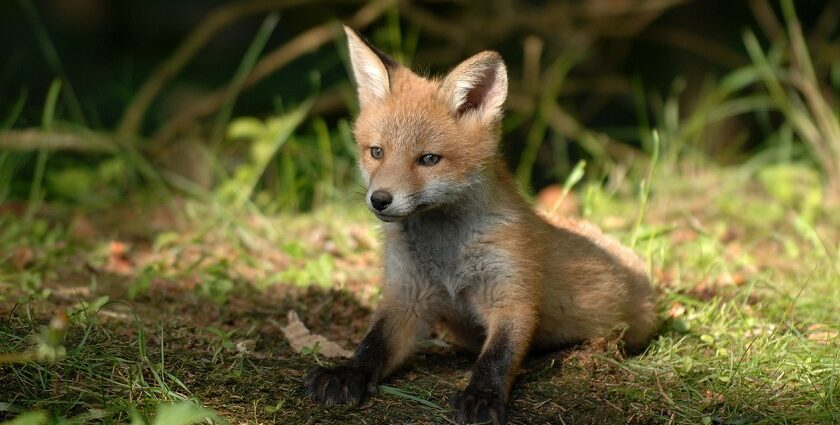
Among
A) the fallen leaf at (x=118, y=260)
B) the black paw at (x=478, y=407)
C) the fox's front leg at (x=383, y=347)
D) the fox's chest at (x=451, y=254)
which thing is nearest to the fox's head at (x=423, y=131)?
the fox's chest at (x=451, y=254)

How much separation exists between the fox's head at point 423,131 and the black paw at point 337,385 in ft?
1.97

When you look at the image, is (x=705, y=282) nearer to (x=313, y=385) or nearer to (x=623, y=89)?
(x=313, y=385)

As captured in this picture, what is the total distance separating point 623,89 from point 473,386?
570 cm

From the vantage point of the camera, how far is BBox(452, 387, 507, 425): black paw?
308cm

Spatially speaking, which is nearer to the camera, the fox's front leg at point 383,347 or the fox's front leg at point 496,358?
the fox's front leg at point 496,358

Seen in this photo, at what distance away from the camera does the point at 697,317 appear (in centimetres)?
412

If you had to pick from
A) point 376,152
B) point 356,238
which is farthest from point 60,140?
point 376,152

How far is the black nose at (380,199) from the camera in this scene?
128 inches

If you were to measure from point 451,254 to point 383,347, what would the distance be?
0.46 m

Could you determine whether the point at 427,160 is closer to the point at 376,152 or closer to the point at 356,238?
the point at 376,152

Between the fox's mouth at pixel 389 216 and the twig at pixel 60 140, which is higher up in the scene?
the fox's mouth at pixel 389 216

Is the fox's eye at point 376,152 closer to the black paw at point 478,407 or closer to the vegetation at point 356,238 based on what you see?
the vegetation at point 356,238

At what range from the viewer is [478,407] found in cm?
310

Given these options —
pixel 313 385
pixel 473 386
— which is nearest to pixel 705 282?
pixel 473 386
